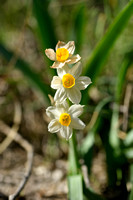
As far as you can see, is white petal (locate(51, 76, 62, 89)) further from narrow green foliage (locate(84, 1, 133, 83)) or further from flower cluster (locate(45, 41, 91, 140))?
narrow green foliage (locate(84, 1, 133, 83))

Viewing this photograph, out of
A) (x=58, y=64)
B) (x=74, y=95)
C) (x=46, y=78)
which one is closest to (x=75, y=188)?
(x=74, y=95)

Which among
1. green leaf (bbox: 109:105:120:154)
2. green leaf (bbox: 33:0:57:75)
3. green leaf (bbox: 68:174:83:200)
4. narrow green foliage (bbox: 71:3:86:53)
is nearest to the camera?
green leaf (bbox: 68:174:83:200)

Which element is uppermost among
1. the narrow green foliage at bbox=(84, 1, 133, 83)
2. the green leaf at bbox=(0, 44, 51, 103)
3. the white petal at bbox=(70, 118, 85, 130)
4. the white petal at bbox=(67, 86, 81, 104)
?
the green leaf at bbox=(0, 44, 51, 103)

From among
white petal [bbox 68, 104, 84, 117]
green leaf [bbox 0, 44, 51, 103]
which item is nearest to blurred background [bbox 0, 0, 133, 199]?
green leaf [bbox 0, 44, 51, 103]

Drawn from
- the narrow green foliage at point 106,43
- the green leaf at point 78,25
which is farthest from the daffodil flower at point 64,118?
the green leaf at point 78,25

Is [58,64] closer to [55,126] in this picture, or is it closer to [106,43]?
[55,126]

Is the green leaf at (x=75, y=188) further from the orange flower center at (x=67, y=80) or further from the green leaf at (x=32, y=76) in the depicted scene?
the green leaf at (x=32, y=76)

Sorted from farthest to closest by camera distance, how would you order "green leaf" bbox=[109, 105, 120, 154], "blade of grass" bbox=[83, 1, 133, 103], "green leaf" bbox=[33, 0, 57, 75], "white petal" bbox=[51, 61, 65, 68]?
"green leaf" bbox=[33, 0, 57, 75], "green leaf" bbox=[109, 105, 120, 154], "blade of grass" bbox=[83, 1, 133, 103], "white petal" bbox=[51, 61, 65, 68]
